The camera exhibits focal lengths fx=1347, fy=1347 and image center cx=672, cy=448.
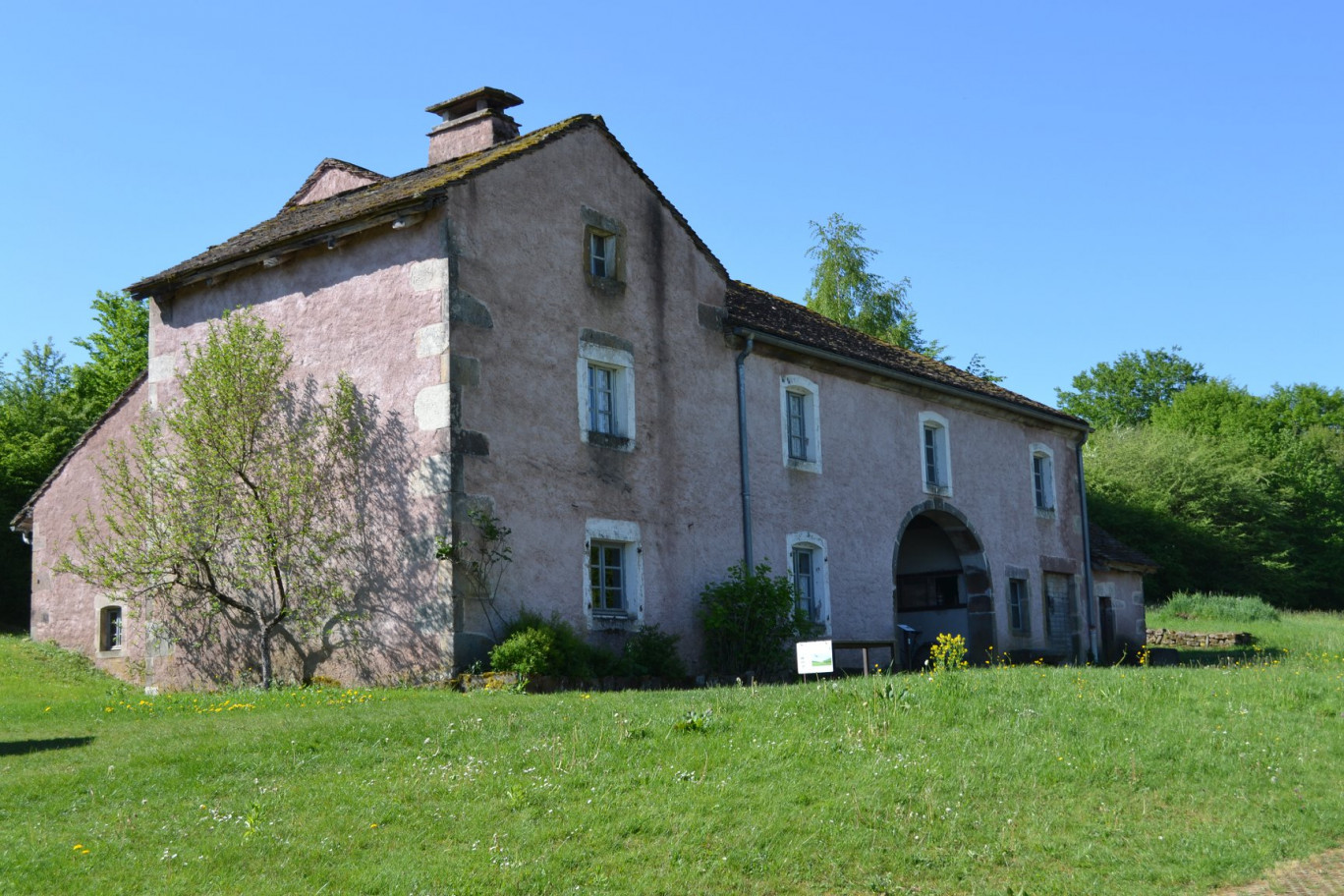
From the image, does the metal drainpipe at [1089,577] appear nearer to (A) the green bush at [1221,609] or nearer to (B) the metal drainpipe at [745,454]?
(A) the green bush at [1221,609]

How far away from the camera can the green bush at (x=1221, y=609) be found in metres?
37.2

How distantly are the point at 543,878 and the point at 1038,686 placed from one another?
6.91 metres

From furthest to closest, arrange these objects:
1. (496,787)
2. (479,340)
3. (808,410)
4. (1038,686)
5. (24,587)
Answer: (24,587), (808,410), (479,340), (1038,686), (496,787)

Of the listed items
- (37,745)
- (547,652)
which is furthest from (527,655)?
(37,745)

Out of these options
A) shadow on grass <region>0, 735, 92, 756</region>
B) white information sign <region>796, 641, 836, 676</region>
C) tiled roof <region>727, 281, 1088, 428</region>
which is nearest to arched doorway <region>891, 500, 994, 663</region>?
tiled roof <region>727, 281, 1088, 428</region>

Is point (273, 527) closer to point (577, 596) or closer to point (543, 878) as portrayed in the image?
point (577, 596)

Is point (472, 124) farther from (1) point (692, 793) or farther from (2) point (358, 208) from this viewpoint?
(1) point (692, 793)

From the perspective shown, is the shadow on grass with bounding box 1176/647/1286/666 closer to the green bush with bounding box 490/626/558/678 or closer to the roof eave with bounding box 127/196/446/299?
the green bush with bounding box 490/626/558/678

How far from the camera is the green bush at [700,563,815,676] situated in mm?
18375

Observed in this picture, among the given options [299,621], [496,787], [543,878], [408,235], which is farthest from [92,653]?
[543,878]

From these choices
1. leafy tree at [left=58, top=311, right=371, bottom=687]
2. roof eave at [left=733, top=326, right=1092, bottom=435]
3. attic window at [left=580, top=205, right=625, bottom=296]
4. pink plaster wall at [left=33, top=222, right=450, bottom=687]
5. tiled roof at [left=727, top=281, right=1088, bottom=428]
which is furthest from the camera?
tiled roof at [left=727, top=281, right=1088, bottom=428]

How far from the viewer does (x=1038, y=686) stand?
43.3 ft

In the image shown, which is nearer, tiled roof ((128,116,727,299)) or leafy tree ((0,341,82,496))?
tiled roof ((128,116,727,299))

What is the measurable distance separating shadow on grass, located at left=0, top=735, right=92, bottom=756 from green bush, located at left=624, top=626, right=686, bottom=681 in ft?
23.4
